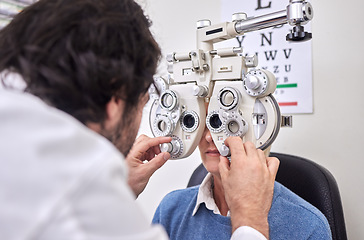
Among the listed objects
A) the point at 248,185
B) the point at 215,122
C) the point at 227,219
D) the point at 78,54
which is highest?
the point at 78,54

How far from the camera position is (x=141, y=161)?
1.03m

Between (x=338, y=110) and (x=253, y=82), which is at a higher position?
(x=253, y=82)

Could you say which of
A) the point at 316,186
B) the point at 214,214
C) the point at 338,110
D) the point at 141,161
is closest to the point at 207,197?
the point at 214,214

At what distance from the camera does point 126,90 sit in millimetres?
567

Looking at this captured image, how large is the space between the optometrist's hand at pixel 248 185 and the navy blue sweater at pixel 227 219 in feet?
0.58

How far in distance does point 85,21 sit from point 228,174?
0.45m

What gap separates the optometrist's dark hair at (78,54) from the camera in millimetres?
502

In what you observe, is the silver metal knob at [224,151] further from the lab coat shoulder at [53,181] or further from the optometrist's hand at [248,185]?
the lab coat shoulder at [53,181]

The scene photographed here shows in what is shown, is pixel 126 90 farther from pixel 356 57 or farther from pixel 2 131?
pixel 356 57

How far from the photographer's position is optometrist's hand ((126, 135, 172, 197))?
95 cm

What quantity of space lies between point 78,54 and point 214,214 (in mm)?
651

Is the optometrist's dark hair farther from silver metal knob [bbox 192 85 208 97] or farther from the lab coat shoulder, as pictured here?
silver metal knob [bbox 192 85 208 97]

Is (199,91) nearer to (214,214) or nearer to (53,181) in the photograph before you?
(214,214)

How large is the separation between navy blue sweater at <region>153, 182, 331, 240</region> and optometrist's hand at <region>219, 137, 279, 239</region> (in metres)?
0.18
